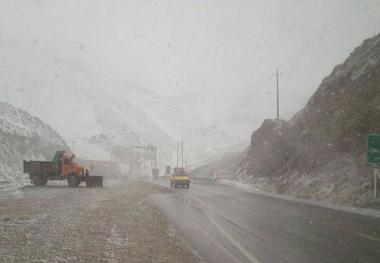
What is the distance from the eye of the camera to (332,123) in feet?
114

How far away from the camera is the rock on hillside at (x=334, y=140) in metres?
26.0

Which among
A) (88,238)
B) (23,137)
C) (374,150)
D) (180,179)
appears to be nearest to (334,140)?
(374,150)

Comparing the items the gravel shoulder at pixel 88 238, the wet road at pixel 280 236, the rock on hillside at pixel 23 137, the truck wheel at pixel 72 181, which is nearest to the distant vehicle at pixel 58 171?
the truck wheel at pixel 72 181

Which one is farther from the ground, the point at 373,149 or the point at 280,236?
the point at 373,149

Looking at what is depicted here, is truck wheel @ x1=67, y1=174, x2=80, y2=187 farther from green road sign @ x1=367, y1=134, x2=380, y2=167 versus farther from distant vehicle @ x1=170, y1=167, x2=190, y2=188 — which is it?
green road sign @ x1=367, y1=134, x2=380, y2=167

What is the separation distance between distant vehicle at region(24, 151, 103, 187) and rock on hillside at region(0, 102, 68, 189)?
24810 millimetres

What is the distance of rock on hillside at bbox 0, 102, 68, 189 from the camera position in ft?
229

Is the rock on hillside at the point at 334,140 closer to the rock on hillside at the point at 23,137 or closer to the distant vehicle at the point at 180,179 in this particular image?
the distant vehicle at the point at 180,179

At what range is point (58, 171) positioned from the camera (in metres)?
34.8

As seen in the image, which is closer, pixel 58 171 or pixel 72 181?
pixel 72 181

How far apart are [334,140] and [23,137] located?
66602 millimetres

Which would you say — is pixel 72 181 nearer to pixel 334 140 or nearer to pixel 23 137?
pixel 334 140

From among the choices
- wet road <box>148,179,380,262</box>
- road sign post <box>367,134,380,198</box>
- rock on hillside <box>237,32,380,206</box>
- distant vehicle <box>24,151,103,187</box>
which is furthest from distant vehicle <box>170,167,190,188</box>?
wet road <box>148,179,380,262</box>

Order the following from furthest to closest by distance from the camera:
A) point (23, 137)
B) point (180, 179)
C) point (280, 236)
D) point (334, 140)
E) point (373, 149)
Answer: point (23, 137) → point (180, 179) → point (334, 140) → point (373, 149) → point (280, 236)
